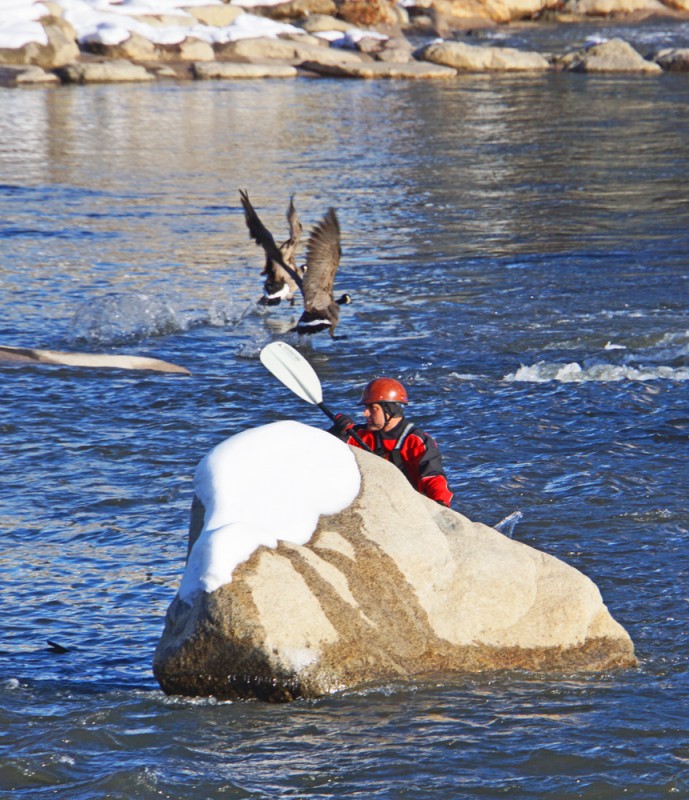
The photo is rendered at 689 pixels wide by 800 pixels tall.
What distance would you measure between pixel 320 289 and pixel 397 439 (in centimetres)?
596

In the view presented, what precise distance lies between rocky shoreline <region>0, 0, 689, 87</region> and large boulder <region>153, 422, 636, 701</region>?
1314 inches

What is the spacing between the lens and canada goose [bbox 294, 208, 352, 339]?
44.4 feet

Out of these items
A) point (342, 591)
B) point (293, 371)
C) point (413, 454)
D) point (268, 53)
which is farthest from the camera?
point (268, 53)

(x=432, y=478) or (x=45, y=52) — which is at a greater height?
(x=45, y=52)

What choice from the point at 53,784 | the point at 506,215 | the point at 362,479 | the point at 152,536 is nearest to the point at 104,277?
the point at 506,215

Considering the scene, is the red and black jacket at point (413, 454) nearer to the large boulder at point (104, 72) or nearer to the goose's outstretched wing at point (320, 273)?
the goose's outstretched wing at point (320, 273)

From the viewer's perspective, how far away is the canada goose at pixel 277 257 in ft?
45.2

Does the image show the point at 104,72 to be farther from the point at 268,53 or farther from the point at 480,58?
the point at 480,58

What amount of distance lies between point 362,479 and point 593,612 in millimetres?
1357

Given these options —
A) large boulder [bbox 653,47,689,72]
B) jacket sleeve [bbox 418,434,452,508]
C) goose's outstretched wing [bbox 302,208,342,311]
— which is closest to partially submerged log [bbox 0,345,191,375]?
goose's outstretched wing [bbox 302,208,342,311]

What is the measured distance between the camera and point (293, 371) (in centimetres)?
845

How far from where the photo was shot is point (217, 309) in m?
14.7

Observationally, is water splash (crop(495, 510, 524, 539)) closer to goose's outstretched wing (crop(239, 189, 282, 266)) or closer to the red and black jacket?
the red and black jacket

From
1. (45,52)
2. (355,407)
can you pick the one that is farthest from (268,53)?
(355,407)
